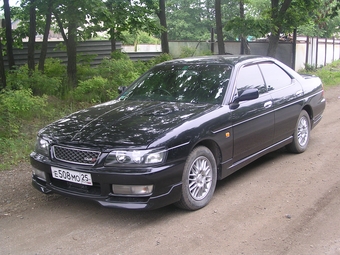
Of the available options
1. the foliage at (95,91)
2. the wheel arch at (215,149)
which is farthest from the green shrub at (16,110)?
the wheel arch at (215,149)

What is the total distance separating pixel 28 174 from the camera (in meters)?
5.99

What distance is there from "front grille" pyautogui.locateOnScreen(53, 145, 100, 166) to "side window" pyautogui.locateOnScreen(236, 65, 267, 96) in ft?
7.11

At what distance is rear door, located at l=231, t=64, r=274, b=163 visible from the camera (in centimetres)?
517

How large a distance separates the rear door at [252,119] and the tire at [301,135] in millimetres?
919

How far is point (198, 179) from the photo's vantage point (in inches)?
180

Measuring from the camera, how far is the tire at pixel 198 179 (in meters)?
4.38

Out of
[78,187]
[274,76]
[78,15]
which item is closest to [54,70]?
[78,15]

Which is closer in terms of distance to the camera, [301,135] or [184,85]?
[184,85]

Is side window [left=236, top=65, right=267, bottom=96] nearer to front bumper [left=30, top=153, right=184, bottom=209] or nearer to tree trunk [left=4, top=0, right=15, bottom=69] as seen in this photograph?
front bumper [left=30, top=153, right=184, bottom=209]

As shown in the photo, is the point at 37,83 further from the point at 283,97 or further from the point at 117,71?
the point at 283,97

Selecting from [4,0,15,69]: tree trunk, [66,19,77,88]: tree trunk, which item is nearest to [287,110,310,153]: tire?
[66,19,77,88]: tree trunk

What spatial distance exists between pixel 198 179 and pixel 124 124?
1.03 m

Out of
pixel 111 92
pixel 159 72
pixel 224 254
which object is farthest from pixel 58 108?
pixel 224 254

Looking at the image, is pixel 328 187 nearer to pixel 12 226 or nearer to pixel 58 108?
pixel 12 226
